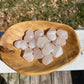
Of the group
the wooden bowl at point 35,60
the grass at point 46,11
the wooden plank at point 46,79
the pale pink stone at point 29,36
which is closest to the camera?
the wooden bowl at point 35,60

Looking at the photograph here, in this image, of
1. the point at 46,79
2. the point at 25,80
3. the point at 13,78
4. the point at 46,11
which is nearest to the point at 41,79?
the point at 46,79

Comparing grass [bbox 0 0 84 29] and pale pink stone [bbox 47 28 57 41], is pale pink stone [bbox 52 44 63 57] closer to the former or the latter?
pale pink stone [bbox 47 28 57 41]

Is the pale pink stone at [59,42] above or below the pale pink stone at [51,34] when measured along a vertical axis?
below

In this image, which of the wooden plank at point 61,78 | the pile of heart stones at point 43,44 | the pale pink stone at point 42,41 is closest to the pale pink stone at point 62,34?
the pile of heart stones at point 43,44

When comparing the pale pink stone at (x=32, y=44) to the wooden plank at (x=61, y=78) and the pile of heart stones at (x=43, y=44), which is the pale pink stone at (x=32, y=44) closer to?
the pile of heart stones at (x=43, y=44)

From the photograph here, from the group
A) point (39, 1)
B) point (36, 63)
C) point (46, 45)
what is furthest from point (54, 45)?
point (39, 1)

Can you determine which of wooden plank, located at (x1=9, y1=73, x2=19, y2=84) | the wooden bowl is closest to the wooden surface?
wooden plank, located at (x1=9, y1=73, x2=19, y2=84)
